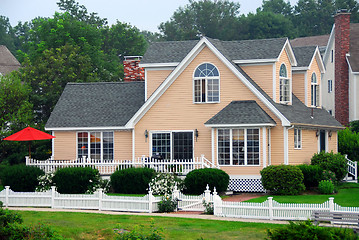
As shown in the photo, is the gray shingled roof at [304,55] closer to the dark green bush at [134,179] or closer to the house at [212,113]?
the house at [212,113]

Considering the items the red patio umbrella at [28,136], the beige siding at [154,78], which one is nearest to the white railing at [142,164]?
the red patio umbrella at [28,136]

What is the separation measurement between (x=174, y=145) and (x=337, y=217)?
1485 cm

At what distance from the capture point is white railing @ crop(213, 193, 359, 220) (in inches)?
779

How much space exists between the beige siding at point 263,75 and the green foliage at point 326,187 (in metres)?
5.67

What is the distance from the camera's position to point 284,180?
2834 centimetres

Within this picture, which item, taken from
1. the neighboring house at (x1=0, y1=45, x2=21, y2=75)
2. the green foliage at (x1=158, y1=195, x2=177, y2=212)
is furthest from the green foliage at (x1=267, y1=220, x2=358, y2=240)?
the neighboring house at (x1=0, y1=45, x2=21, y2=75)

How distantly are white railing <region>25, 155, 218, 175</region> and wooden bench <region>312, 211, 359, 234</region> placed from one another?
10796 mm

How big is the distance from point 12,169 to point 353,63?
96.4 feet

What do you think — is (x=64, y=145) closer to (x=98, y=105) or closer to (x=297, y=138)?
(x=98, y=105)

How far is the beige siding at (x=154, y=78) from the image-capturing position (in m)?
34.1

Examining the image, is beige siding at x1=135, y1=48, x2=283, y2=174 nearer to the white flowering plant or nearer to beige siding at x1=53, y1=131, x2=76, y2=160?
the white flowering plant

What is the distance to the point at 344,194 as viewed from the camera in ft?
93.3

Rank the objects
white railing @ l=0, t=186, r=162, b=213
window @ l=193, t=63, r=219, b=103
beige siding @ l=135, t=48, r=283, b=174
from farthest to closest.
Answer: window @ l=193, t=63, r=219, b=103, beige siding @ l=135, t=48, r=283, b=174, white railing @ l=0, t=186, r=162, b=213

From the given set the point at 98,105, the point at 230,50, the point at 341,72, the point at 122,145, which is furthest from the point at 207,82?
the point at 341,72
